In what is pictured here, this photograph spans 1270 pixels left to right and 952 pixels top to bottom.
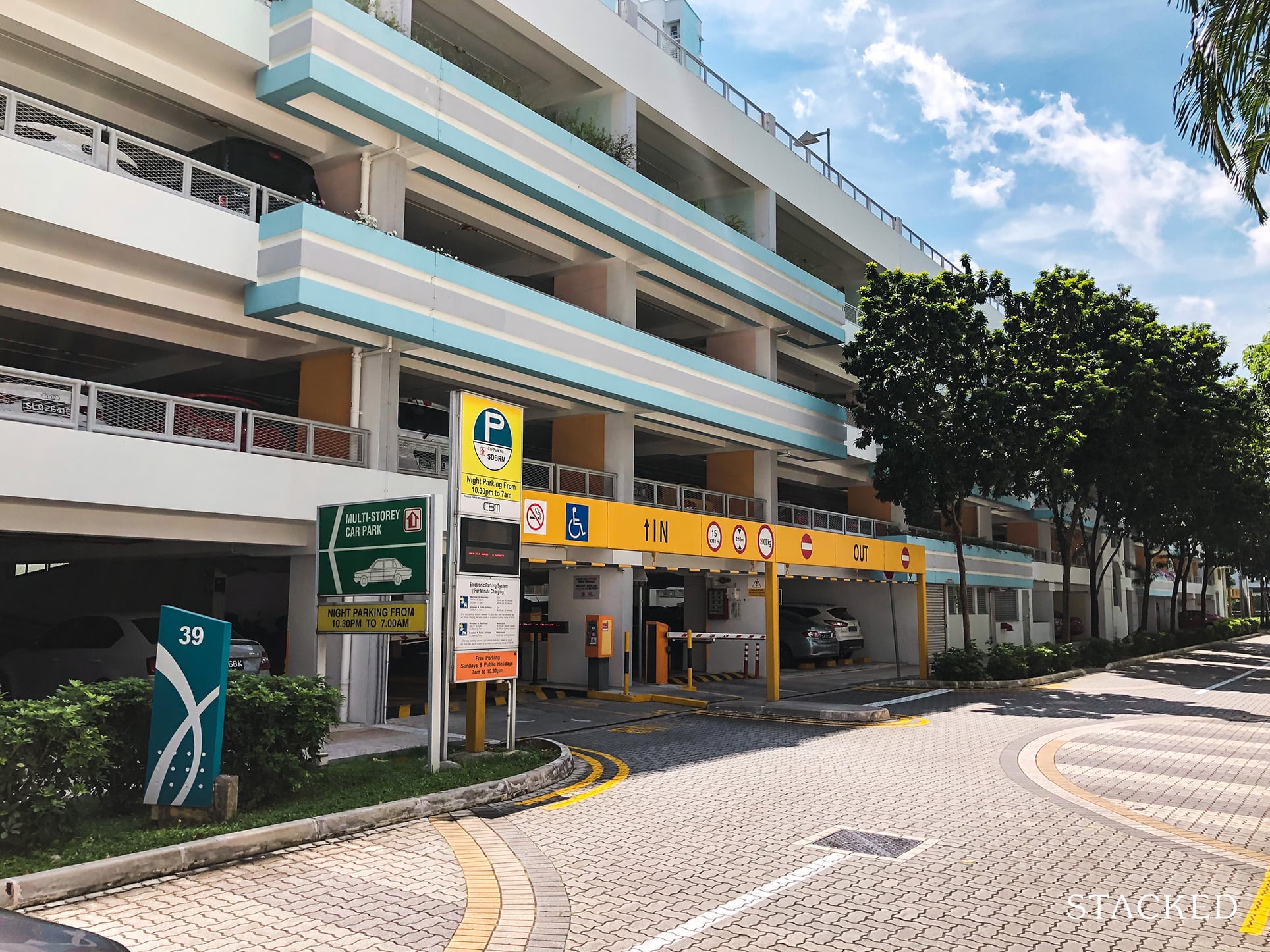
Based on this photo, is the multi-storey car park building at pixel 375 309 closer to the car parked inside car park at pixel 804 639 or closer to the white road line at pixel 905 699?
the car parked inside car park at pixel 804 639

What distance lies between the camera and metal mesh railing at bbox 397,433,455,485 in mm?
17078

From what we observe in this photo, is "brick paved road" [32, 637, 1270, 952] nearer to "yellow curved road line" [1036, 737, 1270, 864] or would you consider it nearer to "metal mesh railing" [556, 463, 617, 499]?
"yellow curved road line" [1036, 737, 1270, 864]

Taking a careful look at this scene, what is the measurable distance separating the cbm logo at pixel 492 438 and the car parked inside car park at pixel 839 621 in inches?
719

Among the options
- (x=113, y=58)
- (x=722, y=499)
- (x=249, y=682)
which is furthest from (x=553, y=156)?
(x=249, y=682)

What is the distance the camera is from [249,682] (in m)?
8.93

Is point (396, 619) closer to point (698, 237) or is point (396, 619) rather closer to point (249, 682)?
point (249, 682)

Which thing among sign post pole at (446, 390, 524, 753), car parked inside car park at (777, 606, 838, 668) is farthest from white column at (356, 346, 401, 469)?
car parked inside car park at (777, 606, 838, 668)

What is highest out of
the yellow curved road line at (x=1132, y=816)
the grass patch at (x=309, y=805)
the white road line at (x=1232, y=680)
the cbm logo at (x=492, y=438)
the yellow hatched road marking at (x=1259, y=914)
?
the cbm logo at (x=492, y=438)

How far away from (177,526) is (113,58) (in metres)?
6.76

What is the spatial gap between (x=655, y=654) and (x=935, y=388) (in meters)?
9.85

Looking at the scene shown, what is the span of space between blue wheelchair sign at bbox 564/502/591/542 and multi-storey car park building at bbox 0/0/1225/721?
0.87 ft

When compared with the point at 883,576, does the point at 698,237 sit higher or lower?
higher

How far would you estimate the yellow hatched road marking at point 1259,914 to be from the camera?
6102mm

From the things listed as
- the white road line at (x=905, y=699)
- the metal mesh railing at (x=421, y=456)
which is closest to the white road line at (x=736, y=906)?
the metal mesh railing at (x=421, y=456)
